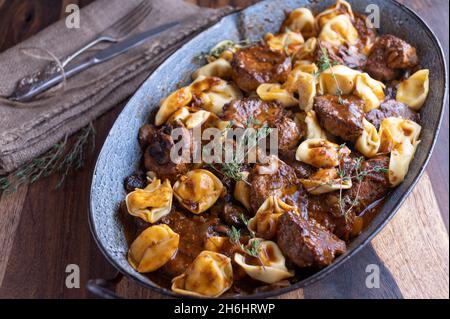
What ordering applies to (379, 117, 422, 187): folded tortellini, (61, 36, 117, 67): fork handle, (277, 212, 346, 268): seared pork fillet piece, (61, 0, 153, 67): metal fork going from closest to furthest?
(277, 212, 346, 268): seared pork fillet piece
(379, 117, 422, 187): folded tortellini
(61, 36, 117, 67): fork handle
(61, 0, 153, 67): metal fork

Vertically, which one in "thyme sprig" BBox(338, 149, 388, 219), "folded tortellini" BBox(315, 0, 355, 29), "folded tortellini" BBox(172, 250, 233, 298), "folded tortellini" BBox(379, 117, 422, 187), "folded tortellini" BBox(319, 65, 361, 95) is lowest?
"folded tortellini" BBox(172, 250, 233, 298)

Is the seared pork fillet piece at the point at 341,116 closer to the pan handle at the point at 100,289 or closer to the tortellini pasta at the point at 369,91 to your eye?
the tortellini pasta at the point at 369,91

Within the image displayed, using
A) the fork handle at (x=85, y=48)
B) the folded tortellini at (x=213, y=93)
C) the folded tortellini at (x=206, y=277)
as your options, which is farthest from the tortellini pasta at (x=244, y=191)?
the fork handle at (x=85, y=48)

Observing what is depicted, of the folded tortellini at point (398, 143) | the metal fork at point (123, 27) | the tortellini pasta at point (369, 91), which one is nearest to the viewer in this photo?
the folded tortellini at point (398, 143)

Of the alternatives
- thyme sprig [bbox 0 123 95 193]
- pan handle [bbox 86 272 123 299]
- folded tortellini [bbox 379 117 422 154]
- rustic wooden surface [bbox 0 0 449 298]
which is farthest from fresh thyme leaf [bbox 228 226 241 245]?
thyme sprig [bbox 0 123 95 193]

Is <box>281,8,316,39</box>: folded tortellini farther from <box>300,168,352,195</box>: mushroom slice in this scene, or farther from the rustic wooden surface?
<box>300,168,352,195</box>: mushroom slice

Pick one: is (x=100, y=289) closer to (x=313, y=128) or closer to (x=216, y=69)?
(x=313, y=128)

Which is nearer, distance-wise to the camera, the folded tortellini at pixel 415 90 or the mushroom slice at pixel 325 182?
the mushroom slice at pixel 325 182

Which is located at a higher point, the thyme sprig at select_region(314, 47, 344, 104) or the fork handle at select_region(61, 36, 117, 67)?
the thyme sprig at select_region(314, 47, 344, 104)
